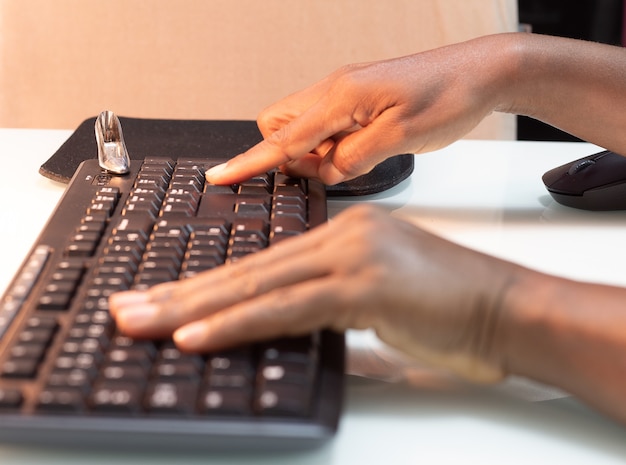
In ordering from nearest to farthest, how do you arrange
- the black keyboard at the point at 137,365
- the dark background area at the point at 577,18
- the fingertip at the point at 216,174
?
1. the black keyboard at the point at 137,365
2. the fingertip at the point at 216,174
3. the dark background area at the point at 577,18

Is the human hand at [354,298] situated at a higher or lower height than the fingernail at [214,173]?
higher

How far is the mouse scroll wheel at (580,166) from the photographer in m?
0.83

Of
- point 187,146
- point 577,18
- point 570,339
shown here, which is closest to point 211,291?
point 570,339

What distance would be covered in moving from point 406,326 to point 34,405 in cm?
20

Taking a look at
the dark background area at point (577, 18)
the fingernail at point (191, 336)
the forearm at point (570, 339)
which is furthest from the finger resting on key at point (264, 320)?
the dark background area at point (577, 18)

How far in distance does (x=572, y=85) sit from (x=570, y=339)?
41 centimetres

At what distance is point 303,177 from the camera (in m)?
0.80

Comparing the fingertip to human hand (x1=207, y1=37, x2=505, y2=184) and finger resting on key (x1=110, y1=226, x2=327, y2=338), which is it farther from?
finger resting on key (x1=110, y1=226, x2=327, y2=338)

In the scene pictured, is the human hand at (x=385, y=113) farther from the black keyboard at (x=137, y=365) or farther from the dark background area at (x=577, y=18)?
the dark background area at (x=577, y=18)

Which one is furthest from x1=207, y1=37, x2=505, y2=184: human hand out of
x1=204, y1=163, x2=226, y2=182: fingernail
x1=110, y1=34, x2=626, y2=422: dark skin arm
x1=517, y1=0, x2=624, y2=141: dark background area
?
x1=517, y1=0, x2=624, y2=141: dark background area

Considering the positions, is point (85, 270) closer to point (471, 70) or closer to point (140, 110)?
point (471, 70)

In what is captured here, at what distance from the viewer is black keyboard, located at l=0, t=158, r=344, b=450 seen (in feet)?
1.41

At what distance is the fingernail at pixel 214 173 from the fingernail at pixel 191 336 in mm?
294

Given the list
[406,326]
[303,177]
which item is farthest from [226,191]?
[406,326]
